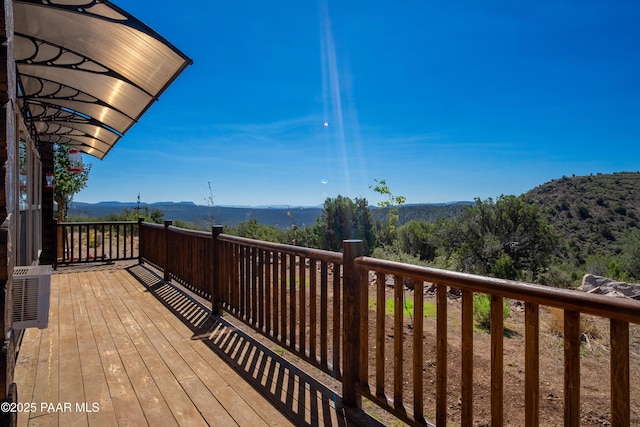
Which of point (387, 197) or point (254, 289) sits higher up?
point (387, 197)

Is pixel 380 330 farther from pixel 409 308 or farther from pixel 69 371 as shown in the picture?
pixel 409 308

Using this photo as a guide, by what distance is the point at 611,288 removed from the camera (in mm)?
6180

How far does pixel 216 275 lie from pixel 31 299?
6.09 feet

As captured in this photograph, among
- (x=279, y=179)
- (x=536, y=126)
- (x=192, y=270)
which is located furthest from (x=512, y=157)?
(x=192, y=270)

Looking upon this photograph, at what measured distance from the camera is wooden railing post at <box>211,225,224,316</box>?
3854mm

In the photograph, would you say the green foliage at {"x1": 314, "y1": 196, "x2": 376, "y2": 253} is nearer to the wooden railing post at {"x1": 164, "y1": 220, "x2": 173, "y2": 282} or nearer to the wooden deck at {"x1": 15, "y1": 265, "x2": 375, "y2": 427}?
the wooden railing post at {"x1": 164, "y1": 220, "x2": 173, "y2": 282}

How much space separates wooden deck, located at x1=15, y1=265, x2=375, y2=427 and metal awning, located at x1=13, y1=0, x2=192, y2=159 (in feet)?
7.76

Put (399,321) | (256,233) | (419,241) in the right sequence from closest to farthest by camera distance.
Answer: (399,321) → (419,241) → (256,233)

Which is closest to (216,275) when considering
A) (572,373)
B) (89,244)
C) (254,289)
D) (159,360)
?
(254,289)

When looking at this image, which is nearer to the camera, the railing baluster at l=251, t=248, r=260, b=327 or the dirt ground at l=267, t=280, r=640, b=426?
the dirt ground at l=267, t=280, r=640, b=426

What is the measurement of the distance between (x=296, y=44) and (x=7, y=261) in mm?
9025

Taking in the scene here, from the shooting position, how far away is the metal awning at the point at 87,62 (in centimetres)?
254

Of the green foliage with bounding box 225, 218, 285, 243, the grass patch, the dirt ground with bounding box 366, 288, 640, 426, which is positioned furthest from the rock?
the green foliage with bounding box 225, 218, 285, 243

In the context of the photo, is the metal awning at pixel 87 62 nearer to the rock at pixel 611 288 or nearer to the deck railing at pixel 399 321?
the deck railing at pixel 399 321
